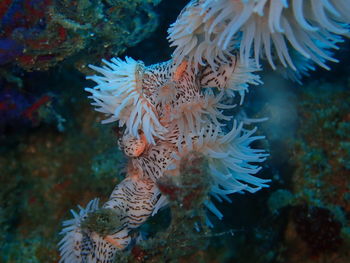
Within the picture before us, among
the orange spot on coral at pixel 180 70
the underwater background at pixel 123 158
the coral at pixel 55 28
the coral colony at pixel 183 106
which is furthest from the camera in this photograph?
the underwater background at pixel 123 158

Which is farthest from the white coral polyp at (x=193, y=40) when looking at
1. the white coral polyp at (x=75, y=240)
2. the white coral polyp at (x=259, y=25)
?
the white coral polyp at (x=75, y=240)

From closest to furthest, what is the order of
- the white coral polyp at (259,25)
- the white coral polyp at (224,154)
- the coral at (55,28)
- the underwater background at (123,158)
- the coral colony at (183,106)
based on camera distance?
1. the white coral polyp at (259,25)
2. the coral colony at (183,106)
3. the white coral polyp at (224,154)
4. the coral at (55,28)
5. the underwater background at (123,158)

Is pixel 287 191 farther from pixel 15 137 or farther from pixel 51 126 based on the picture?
pixel 15 137

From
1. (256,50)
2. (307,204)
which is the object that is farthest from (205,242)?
(307,204)

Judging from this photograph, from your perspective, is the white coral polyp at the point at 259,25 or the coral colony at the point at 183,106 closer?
the white coral polyp at the point at 259,25

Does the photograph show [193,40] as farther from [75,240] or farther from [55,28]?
[75,240]

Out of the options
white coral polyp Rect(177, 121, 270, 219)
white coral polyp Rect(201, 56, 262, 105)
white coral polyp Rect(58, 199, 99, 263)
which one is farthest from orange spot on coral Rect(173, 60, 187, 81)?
white coral polyp Rect(58, 199, 99, 263)

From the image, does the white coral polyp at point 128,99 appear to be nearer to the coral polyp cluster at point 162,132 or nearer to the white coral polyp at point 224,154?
the coral polyp cluster at point 162,132

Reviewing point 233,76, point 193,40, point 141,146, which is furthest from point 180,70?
point 141,146
